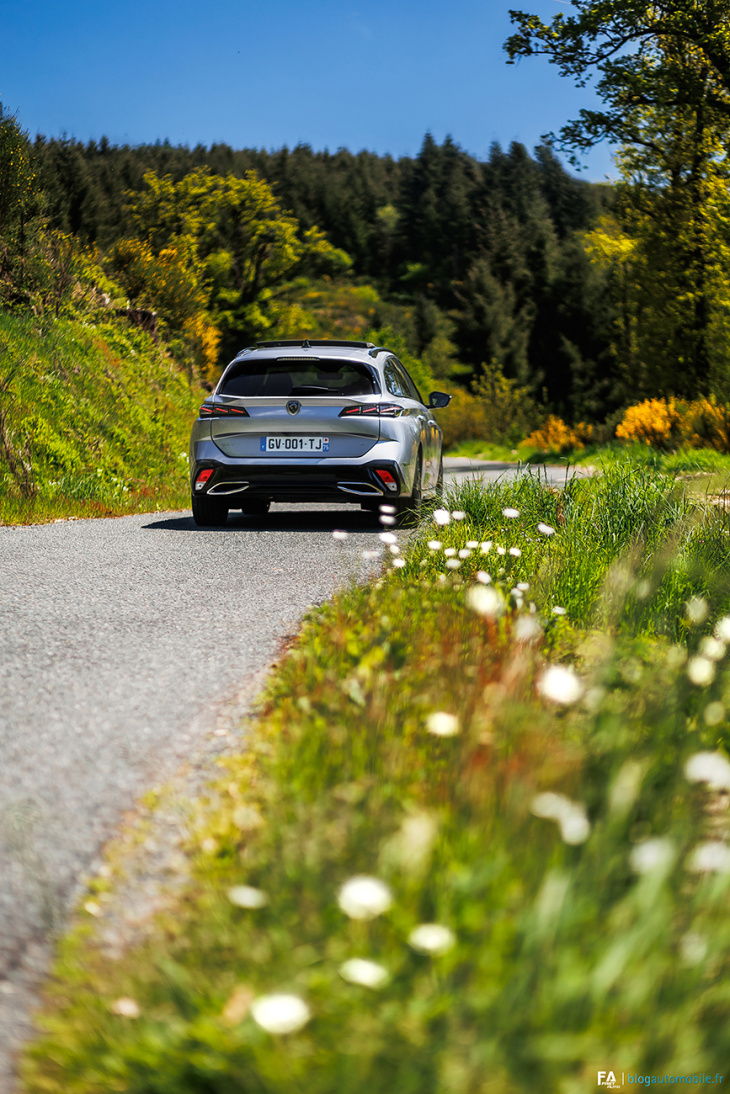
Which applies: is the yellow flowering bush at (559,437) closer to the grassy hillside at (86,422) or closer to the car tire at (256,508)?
the grassy hillside at (86,422)

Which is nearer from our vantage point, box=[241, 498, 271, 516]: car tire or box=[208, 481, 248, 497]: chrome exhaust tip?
box=[208, 481, 248, 497]: chrome exhaust tip

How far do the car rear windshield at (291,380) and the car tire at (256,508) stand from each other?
176 cm

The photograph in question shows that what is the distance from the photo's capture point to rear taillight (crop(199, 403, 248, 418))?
9492mm

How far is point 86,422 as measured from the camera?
15.9 m

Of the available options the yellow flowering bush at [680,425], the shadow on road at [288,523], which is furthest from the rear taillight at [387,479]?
the yellow flowering bush at [680,425]

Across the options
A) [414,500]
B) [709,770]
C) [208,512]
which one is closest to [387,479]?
[414,500]

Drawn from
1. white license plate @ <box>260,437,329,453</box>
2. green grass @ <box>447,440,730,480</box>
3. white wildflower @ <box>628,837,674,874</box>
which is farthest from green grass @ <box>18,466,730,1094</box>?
white license plate @ <box>260,437,329,453</box>

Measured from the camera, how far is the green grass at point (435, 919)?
1.53 m

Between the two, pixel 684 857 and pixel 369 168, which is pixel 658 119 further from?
pixel 369 168

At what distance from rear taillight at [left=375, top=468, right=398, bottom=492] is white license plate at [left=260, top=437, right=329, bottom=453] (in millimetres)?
526

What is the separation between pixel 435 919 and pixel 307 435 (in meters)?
7.66

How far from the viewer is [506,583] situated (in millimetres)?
5441

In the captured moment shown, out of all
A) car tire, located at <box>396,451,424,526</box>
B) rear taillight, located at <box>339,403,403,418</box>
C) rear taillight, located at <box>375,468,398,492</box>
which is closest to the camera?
rear taillight, located at <box>375,468,398,492</box>

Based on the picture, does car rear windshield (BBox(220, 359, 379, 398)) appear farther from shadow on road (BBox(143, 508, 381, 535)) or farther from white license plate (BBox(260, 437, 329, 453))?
shadow on road (BBox(143, 508, 381, 535))
